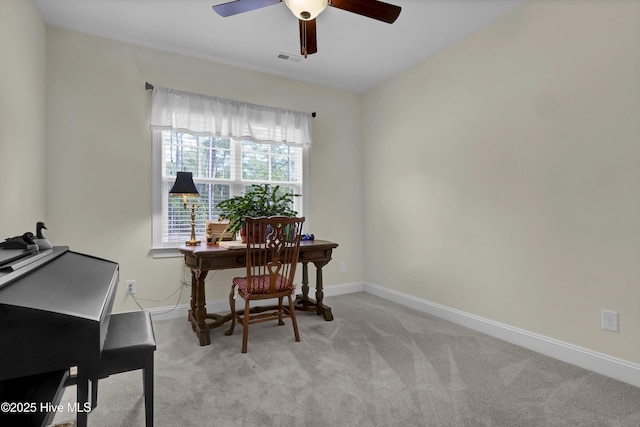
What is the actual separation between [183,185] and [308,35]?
1.64 m

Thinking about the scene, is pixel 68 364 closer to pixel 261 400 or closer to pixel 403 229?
pixel 261 400

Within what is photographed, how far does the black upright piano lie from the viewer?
Result: 87cm

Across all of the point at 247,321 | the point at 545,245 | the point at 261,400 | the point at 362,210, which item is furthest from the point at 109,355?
the point at 362,210

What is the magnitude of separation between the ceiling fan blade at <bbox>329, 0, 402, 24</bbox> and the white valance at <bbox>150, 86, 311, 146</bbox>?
1758 mm

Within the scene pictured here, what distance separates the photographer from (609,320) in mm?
2057

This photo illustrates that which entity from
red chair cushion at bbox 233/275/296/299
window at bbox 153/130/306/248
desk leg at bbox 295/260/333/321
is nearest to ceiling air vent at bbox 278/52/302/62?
window at bbox 153/130/306/248

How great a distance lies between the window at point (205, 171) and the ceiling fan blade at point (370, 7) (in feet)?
6.28

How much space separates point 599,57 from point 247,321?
298cm

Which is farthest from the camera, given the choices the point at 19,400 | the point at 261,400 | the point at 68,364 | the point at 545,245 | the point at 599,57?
the point at 545,245

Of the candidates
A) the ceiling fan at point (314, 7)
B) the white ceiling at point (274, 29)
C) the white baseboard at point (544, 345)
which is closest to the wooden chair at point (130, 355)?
the ceiling fan at point (314, 7)

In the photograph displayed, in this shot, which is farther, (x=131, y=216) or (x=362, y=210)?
(x=362, y=210)

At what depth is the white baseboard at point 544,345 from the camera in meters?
1.99

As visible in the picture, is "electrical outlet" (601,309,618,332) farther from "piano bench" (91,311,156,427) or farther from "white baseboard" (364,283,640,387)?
"piano bench" (91,311,156,427)

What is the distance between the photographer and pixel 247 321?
2.42m
